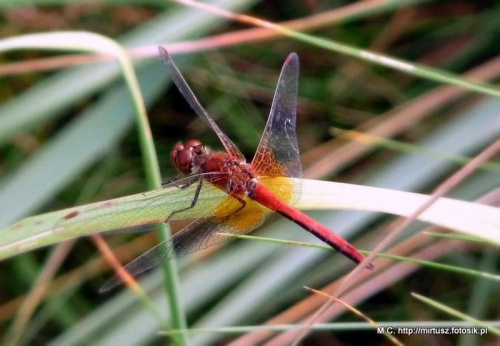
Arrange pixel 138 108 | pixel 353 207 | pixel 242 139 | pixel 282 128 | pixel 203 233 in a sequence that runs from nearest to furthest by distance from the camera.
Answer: pixel 353 207 < pixel 138 108 < pixel 203 233 < pixel 282 128 < pixel 242 139

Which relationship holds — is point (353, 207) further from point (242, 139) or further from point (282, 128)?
point (242, 139)

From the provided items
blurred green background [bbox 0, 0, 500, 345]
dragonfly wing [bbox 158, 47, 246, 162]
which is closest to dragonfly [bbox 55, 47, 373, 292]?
dragonfly wing [bbox 158, 47, 246, 162]

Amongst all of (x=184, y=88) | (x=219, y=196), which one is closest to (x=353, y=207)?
(x=219, y=196)

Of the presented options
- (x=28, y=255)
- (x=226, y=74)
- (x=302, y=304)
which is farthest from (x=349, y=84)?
(x=28, y=255)

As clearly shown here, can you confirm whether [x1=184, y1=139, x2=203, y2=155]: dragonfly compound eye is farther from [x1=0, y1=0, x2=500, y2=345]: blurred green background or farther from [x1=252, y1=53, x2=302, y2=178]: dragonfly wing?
[x1=0, y1=0, x2=500, y2=345]: blurred green background

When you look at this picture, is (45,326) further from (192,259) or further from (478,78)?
(478,78)

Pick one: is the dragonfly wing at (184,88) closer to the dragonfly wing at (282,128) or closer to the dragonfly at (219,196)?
the dragonfly at (219,196)

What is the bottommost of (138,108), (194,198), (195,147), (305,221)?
(305,221)

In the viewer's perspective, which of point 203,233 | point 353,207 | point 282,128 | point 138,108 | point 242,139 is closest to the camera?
point 353,207
